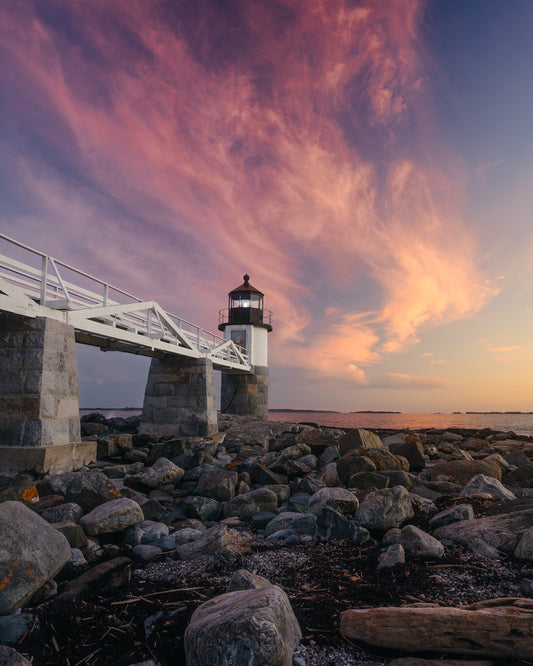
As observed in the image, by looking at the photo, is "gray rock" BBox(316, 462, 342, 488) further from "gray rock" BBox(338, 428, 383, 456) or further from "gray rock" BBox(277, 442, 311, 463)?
"gray rock" BBox(338, 428, 383, 456)

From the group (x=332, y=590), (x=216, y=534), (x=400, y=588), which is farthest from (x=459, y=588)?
(x=216, y=534)

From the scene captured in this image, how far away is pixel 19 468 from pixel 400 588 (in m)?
7.25

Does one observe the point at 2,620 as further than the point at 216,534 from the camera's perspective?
No

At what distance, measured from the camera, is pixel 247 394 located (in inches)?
1032

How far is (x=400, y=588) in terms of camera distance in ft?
9.71

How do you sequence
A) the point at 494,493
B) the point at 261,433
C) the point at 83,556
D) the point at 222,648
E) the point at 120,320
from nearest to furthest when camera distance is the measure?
the point at 222,648, the point at 83,556, the point at 494,493, the point at 120,320, the point at 261,433

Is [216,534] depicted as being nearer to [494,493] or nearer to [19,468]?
[494,493]

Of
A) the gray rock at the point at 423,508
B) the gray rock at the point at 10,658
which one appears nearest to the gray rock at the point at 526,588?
the gray rock at the point at 423,508

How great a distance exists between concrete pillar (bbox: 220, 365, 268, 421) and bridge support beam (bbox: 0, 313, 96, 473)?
57.7 feet

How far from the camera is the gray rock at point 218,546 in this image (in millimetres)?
3871

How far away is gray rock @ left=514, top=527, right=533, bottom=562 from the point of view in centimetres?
336

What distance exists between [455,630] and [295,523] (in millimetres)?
2715

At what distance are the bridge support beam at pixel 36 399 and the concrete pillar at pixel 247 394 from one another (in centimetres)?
1759

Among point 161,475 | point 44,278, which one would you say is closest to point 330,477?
point 161,475
